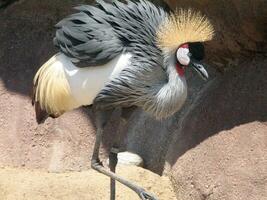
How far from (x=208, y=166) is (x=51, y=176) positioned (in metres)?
0.94

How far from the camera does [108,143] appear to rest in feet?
13.7

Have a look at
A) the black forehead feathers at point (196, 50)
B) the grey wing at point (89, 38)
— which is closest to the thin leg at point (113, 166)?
the grey wing at point (89, 38)

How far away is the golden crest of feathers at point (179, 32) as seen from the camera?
2841 mm

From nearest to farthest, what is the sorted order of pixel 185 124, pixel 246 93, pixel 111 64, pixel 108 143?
1. pixel 111 64
2. pixel 246 93
3. pixel 185 124
4. pixel 108 143

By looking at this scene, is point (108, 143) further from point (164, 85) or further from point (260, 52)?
point (164, 85)

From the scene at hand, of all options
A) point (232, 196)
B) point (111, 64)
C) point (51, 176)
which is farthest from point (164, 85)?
point (51, 176)

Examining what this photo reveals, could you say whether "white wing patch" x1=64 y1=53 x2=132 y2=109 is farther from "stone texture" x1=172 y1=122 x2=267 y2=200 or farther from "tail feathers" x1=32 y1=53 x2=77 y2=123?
"stone texture" x1=172 y1=122 x2=267 y2=200

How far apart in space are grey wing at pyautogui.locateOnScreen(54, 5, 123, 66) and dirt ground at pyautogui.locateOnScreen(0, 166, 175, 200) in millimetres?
972

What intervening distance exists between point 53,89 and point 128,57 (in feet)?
1.17

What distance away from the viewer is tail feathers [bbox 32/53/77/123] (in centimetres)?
295

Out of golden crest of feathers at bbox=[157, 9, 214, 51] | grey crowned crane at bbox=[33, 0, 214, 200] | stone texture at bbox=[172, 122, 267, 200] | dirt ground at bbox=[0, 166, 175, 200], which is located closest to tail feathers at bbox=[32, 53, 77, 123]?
grey crowned crane at bbox=[33, 0, 214, 200]

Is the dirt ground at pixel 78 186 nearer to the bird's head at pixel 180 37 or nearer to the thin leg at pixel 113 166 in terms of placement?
the thin leg at pixel 113 166

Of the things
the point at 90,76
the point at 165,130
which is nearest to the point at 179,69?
the point at 90,76

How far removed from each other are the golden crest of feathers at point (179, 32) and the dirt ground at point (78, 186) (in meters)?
1.03
